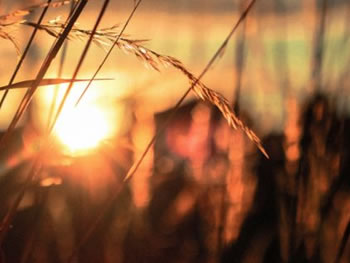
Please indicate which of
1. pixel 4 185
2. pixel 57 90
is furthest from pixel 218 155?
pixel 57 90

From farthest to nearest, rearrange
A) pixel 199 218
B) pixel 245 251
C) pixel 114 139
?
pixel 199 218 < pixel 245 251 < pixel 114 139

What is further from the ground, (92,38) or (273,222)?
(92,38)

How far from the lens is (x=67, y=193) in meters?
3.28

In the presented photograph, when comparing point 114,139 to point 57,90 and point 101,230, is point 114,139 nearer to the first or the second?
point 57,90

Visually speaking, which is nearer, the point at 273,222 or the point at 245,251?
the point at 245,251

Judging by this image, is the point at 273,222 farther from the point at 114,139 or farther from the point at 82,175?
the point at 114,139

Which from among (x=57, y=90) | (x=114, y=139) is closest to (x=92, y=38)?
(x=57, y=90)

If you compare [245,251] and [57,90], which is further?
[245,251]

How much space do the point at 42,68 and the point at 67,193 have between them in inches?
89.7

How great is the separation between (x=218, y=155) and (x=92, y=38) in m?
2.01

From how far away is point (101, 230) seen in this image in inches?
127

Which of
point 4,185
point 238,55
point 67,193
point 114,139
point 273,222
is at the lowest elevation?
point 273,222

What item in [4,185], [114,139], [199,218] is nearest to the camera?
[114,139]

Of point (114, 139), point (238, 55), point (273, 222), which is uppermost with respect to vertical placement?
point (238, 55)
